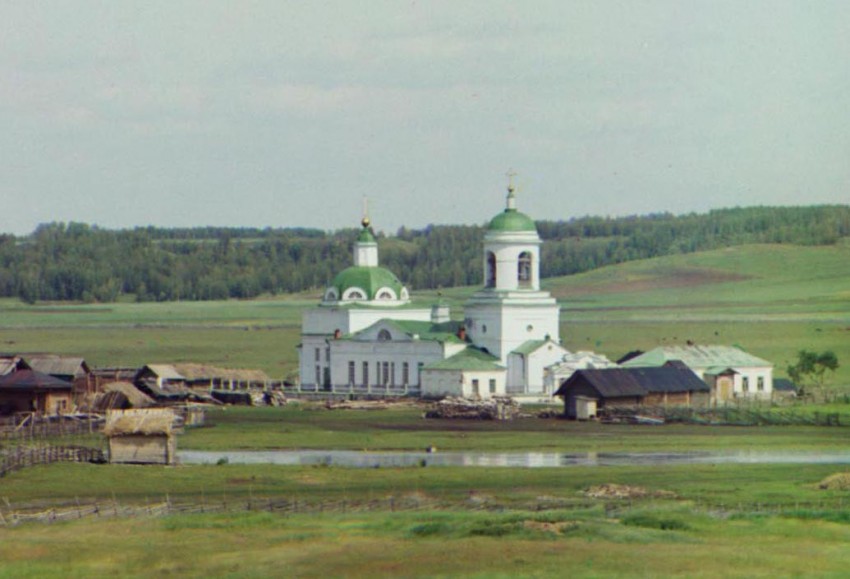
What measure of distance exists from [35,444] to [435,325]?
36171 mm

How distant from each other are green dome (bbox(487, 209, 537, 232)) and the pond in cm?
3277

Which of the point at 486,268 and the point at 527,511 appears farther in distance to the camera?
the point at 486,268

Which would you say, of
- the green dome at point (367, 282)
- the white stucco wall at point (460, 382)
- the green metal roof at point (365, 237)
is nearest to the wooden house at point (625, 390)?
the white stucco wall at point (460, 382)

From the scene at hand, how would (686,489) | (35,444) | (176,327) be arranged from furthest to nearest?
(176,327), (35,444), (686,489)

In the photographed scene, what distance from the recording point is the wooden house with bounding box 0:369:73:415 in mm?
82625

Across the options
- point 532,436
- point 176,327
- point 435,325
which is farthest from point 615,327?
point 532,436

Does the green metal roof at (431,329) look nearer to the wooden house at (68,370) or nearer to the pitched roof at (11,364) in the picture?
the wooden house at (68,370)

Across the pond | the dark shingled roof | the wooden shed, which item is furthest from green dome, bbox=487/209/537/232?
the wooden shed

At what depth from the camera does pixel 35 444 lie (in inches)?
2729

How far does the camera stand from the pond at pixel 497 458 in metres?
64.1

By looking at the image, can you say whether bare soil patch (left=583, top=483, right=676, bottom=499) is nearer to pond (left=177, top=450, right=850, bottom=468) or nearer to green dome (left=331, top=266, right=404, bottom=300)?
pond (left=177, top=450, right=850, bottom=468)

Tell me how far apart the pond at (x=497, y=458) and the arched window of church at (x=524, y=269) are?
32.5 meters

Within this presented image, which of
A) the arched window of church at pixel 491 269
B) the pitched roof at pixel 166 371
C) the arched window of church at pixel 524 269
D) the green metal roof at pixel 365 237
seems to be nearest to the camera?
the pitched roof at pixel 166 371

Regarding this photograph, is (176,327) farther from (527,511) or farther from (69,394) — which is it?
(527,511)
